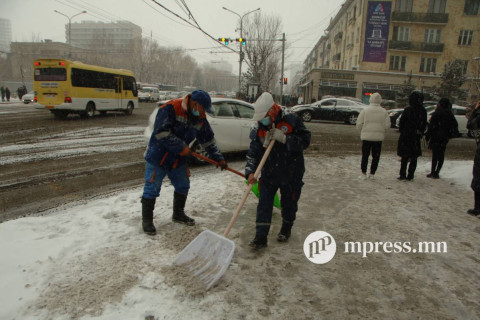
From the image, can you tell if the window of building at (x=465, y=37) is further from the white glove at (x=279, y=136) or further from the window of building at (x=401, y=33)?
the white glove at (x=279, y=136)

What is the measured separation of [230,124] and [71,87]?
11.9m

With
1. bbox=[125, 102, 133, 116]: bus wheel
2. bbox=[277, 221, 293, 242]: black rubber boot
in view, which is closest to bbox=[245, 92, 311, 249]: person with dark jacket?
bbox=[277, 221, 293, 242]: black rubber boot

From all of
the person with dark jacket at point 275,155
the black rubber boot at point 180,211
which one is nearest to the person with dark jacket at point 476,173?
the person with dark jacket at point 275,155

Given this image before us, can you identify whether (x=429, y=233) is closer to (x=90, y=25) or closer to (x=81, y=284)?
(x=81, y=284)

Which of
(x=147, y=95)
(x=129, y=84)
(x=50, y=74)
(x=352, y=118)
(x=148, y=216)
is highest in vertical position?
(x=50, y=74)

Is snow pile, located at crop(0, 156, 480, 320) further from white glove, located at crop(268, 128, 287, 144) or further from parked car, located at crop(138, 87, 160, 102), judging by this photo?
parked car, located at crop(138, 87, 160, 102)

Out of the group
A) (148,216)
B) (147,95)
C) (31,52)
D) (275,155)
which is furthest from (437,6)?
(31,52)

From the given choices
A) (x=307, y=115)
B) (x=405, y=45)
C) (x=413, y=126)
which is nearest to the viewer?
(x=413, y=126)

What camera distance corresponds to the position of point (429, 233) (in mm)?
4016

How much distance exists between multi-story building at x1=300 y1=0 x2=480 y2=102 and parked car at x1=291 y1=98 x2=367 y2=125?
1728cm

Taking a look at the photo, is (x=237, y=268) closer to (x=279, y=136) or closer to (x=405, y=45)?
(x=279, y=136)

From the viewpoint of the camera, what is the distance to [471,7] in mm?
36594

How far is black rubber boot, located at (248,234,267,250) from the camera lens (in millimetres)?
3510

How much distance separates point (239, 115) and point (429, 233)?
5.04 m
